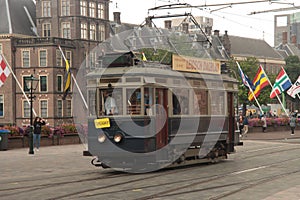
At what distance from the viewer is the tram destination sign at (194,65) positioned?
19.1 m

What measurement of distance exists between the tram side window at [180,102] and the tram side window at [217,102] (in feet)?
A: 5.54

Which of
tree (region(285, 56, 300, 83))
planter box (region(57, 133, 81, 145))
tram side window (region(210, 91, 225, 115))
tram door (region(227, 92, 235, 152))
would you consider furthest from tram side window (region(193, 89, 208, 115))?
tree (region(285, 56, 300, 83))

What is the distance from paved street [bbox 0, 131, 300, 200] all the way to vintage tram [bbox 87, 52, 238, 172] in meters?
0.61

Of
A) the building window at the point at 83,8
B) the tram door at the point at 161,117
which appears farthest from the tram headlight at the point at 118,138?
the building window at the point at 83,8

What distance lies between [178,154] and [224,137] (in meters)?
2.93

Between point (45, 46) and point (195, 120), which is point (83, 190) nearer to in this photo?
point (195, 120)

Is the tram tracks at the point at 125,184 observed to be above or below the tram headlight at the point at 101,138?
below

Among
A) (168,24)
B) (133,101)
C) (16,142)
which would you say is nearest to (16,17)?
(168,24)

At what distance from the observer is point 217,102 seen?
2097 centimetres

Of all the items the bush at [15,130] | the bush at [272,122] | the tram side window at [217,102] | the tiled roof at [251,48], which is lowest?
the bush at [272,122]

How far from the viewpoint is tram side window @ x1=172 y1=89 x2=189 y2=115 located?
18703 mm

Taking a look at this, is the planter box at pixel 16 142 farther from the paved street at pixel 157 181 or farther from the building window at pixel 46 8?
the building window at pixel 46 8

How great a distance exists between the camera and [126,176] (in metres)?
17.3

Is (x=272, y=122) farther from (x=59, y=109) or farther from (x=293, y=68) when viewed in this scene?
(x=293, y=68)
